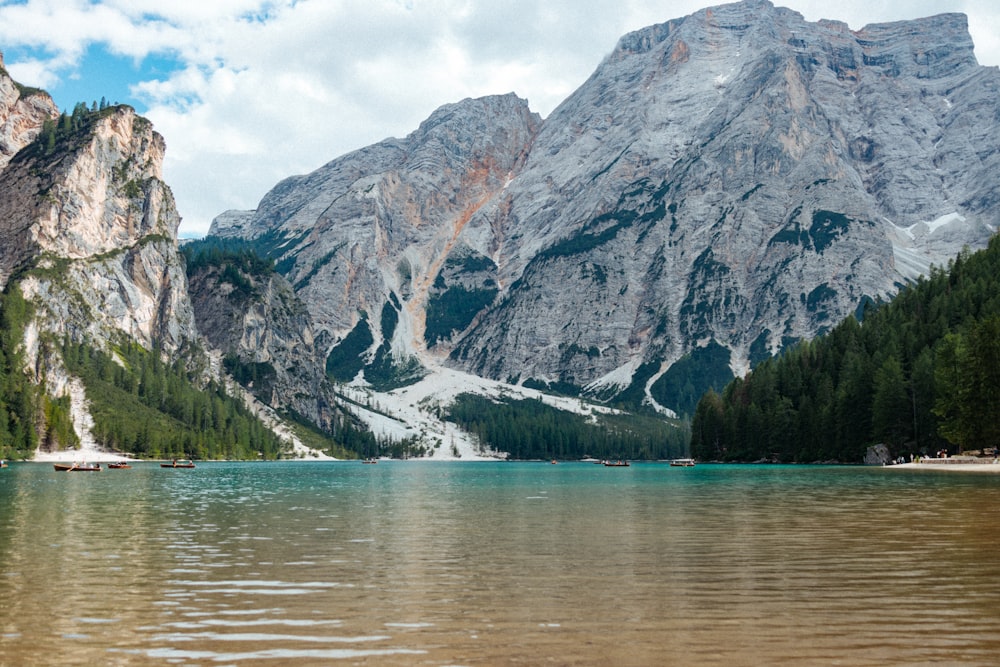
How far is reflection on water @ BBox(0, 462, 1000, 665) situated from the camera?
18.2 m

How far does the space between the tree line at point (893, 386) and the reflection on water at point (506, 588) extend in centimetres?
6905

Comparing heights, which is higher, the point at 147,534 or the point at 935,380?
the point at 935,380

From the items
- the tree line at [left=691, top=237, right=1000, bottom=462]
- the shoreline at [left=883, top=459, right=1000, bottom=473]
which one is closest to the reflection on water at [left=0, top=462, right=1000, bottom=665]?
the shoreline at [left=883, top=459, right=1000, bottom=473]

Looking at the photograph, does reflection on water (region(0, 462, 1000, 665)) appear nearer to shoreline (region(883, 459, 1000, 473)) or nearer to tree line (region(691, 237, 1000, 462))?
shoreline (region(883, 459, 1000, 473))

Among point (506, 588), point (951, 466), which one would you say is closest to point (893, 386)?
point (951, 466)

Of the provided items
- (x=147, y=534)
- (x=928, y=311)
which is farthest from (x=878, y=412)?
(x=147, y=534)

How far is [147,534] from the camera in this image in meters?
42.1

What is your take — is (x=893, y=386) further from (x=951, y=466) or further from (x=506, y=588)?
(x=506, y=588)

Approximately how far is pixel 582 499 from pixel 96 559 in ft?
150

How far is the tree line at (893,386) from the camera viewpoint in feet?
373

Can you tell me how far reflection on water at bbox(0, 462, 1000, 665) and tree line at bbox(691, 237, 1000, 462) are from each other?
69051 mm

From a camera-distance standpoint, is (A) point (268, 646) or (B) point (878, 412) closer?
(A) point (268, 646)

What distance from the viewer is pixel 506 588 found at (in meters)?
26.1

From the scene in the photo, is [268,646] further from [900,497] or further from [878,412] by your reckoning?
[878,412]
